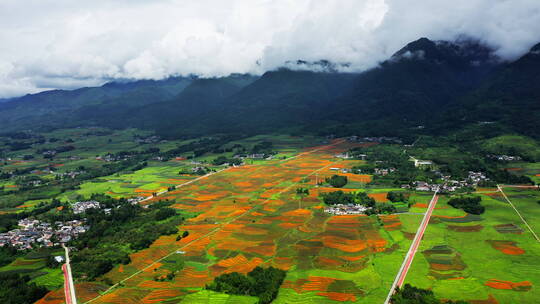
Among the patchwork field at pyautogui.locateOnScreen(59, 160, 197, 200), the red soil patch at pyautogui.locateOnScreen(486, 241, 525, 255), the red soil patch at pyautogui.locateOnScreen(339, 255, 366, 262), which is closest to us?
the red soil patch at pyautogui.locateOnScreen(339, 255, 366, 262)

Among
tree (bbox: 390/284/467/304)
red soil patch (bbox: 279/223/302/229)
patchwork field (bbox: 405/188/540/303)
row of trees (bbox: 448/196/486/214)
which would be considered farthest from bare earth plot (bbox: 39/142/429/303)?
row of trees (bbox: 448/196/486/214)

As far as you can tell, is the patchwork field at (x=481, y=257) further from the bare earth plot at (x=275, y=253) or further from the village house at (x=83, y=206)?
the village house at (x=83, y=206)

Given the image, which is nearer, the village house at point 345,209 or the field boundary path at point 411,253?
the field boundary path at point 411,253

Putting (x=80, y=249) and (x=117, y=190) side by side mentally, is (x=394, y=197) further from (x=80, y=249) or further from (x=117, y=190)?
(x=117, y=190)

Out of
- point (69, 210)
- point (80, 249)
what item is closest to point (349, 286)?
point (80, 249)

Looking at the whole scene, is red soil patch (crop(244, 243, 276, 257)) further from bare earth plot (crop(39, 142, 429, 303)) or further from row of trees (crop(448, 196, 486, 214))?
row of trees (crop(448, 196, 486, 214))

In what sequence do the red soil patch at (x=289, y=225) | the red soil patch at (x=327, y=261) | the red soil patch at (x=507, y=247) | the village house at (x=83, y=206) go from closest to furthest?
the red soil patch at (x=327, y=261) < the red soil patch at (x=507, y=247) < the red soil patch at (x=289, y=225) < the village house at (x=83, y=206)

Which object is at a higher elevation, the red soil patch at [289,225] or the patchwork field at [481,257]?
the red soil patch at [289,225]

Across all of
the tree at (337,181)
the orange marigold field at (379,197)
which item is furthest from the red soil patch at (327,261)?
the tree at (337,181)
